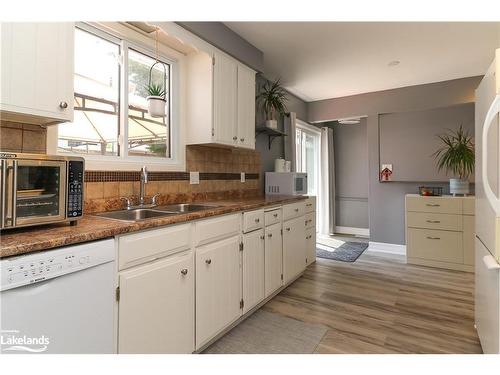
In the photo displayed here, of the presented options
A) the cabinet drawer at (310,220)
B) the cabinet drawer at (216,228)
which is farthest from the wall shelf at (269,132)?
the cabinet drawer at (216,228)

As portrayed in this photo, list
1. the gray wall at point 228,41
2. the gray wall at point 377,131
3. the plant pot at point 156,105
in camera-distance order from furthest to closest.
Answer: the gray wall at point 377,131
the gray wall at point 228,41
the plant pot at point 156,105

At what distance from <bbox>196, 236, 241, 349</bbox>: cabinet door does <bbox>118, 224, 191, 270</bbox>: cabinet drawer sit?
169mm

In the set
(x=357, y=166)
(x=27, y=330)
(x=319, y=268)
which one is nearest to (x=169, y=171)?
(x=27, y=330)

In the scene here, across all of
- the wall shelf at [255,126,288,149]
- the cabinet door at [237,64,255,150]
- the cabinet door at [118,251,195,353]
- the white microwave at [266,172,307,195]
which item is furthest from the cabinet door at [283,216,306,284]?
the cabinet door at [118,251,195,353]

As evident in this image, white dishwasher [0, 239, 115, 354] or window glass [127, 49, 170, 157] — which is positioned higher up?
window glass [127, 49, 170, 157]

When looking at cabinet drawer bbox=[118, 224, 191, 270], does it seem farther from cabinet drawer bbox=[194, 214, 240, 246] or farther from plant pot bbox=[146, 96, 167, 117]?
plant pot bbox=[146, 96, 167, 117]

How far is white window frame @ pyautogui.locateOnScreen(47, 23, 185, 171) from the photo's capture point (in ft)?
6.05

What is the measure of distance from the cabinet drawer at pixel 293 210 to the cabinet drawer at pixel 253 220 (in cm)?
48

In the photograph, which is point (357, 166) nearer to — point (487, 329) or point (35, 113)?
point (487, 329)

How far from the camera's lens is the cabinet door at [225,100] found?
2.46 m

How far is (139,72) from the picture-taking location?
224cm

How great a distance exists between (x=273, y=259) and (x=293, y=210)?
64 cm

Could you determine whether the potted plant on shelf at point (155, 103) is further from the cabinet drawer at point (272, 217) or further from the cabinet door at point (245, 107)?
the cabinet drawer at point (272, 217)

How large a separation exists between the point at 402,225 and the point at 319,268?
1.62m
